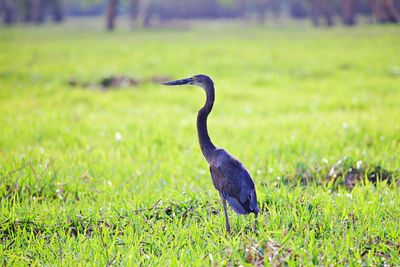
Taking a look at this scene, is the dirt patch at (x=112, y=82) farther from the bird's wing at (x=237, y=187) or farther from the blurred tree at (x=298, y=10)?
the blurred tree at (x=298, y=10)

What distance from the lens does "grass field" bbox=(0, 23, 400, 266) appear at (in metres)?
3.92

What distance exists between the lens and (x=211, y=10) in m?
79.2

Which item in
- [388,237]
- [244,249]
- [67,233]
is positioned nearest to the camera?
[244,249]

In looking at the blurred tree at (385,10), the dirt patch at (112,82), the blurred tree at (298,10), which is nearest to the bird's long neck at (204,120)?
the dirt patch at (112,82)

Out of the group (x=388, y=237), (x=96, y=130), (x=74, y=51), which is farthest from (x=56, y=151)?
(x=74, y=51)

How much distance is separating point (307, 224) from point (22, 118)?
721 centimetres

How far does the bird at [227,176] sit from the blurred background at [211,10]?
44.3 m

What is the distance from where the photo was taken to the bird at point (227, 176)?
3875mm

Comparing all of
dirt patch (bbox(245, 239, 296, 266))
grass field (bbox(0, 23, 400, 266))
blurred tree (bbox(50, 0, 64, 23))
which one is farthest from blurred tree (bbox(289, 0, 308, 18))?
dirt patch (bbox(245, 239, 296, 266))

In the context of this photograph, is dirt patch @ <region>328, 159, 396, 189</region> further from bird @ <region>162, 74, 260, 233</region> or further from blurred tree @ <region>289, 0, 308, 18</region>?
blurred tree @ <region>289, 0, 308, 18</region>

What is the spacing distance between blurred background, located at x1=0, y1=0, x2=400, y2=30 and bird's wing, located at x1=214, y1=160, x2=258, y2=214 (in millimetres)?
44616

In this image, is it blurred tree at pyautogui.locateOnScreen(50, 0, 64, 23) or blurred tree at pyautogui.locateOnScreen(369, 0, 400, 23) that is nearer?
blurred tree at pyautogui.locateOnScreen(369, 0, 400, 23)

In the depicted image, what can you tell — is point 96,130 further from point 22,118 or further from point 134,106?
point 134,106

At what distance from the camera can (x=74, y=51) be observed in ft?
79.8
